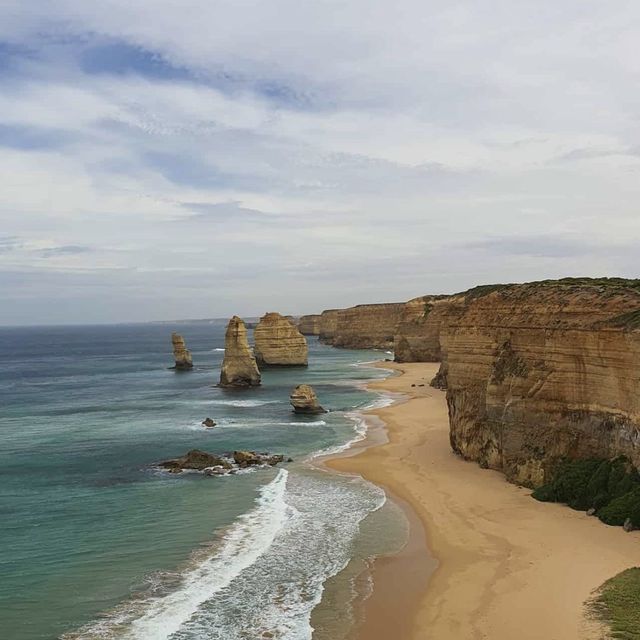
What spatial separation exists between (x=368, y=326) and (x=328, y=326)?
29258 mm

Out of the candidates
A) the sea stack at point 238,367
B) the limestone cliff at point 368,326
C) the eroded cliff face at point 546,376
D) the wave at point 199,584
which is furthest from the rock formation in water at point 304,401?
the limestone cliff at point 368,326

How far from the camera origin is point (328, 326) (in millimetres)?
171750

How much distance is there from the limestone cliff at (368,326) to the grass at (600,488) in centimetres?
11012

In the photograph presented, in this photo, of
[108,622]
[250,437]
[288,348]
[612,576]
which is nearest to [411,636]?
[612,576]

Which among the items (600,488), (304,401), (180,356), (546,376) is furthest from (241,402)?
(600,488)

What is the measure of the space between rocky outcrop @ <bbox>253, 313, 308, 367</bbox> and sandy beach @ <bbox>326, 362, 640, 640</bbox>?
2567 inches

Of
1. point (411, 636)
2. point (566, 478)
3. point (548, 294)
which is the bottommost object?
point (411, 636)

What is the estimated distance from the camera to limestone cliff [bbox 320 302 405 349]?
14038 centimetres

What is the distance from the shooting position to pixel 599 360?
25266 mm

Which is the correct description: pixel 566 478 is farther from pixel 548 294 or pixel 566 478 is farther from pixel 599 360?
pixel 548 294

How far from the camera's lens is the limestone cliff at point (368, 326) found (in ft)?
461

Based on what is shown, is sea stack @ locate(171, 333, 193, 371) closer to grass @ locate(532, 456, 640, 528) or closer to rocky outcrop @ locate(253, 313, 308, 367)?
rocky outcrop @ locate(253, 313, 308, 367)

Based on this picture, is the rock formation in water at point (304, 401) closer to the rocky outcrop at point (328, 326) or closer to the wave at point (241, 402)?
the wave at point (241, 402)

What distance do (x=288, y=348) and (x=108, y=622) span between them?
80.4m
